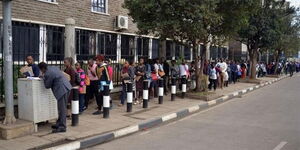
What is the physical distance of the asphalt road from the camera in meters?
7.32

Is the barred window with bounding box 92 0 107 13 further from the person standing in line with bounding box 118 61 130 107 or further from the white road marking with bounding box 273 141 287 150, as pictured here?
the white road marking with bounding box 273 141 287 150

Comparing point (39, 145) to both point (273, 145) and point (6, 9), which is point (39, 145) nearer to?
point (6, 9)

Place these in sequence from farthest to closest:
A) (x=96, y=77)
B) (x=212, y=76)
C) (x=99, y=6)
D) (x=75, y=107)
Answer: (x=99, y=6) < (x=212, y=76) < (x=96, y=77) < (x=75, y=107)

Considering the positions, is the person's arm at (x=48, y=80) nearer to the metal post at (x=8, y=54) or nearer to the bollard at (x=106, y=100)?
the metal post at (x=8, y=54)

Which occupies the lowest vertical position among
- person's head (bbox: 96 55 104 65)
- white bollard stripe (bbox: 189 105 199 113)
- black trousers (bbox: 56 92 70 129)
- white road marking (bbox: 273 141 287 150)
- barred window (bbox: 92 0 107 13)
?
white road marking (bbox: 273 141 287 150)

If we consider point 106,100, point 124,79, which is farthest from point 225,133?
point 124,79

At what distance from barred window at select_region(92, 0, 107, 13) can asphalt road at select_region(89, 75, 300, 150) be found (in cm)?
878

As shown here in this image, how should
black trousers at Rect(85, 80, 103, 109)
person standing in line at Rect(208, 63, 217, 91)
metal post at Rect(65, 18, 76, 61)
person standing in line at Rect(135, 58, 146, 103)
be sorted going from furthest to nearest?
person standing in line at Rect(208, 63, 217, 91) < person standing in line at Rect(135, 58, 146, 103) < metal post at Rect(65, 18, 76, 61) < black trousers at Rect(85, 80, 103, 109)

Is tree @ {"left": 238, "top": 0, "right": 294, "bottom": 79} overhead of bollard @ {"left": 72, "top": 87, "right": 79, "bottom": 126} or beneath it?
overhead

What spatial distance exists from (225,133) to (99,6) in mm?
11852

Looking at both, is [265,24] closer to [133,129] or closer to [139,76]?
[139,76]

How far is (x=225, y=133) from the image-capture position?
853 centimetres

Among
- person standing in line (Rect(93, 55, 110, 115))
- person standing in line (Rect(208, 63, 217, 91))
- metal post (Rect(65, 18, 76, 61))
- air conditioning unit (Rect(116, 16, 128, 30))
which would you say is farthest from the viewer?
air conditioning unit (Rect(116, 16, 128, 30))

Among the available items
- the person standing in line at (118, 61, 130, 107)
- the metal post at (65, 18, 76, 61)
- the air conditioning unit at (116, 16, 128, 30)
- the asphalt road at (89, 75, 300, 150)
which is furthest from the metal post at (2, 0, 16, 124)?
the air conditioning unit at (116, 16, 128, 30)
